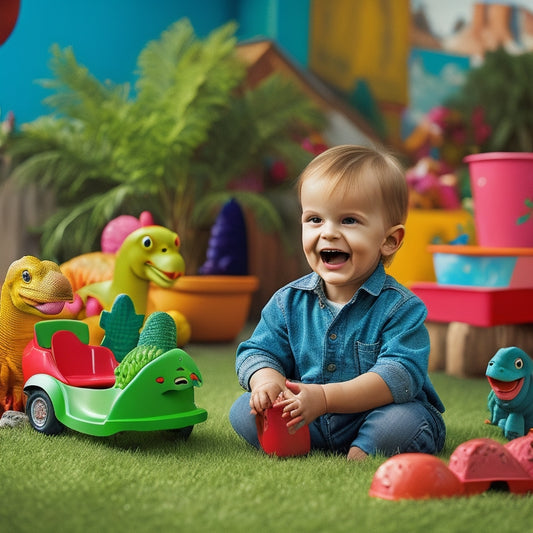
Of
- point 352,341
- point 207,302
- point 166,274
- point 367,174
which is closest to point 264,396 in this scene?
point 352,341

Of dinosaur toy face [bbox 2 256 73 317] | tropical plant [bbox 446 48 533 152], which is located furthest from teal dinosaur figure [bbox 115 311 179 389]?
tropical plant [bbox 446 48 533 152]

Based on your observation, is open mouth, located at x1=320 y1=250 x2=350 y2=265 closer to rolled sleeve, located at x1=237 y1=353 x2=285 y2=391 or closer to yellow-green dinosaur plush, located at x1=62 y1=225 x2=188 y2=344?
rolled sleeve, located at x1=237 y1=353 x2=285 y2=391

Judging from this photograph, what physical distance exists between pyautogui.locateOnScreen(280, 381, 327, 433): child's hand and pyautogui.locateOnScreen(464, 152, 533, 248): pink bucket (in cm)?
146

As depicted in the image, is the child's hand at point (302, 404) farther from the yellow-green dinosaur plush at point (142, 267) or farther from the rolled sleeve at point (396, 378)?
the yellow-green dinosaur plush at point (142, 267)

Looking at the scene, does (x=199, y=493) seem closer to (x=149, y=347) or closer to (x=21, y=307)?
(x=149, y=347)

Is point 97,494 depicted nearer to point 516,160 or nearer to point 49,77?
point 516,160

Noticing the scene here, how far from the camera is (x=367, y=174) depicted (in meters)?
1.38

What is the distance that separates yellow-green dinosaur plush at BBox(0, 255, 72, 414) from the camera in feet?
5.16

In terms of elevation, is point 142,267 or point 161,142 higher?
point 161,142

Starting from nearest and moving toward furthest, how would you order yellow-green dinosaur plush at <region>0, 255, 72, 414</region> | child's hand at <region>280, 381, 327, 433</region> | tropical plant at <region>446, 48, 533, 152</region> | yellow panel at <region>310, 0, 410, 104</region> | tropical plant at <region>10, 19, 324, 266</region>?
child's hand at <region>280, 381, 327, 433</region>
yellow-green dinosaur plush at <region>0, 255, 72, 414</region>
tropical plant at <region>10, 19, 324, 266</region>
yellow panel at <region>310, 0, 410, 104</region>
tropical plant at <region>446, 48, 533, 152</region>

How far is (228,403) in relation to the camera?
1883mm

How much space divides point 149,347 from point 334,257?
37 centimetres

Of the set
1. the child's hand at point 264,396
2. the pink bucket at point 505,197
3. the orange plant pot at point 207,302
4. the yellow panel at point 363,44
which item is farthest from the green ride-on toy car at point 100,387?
the yellow panel at point 363,44

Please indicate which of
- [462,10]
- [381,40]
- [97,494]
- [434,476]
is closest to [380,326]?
[434,476]
